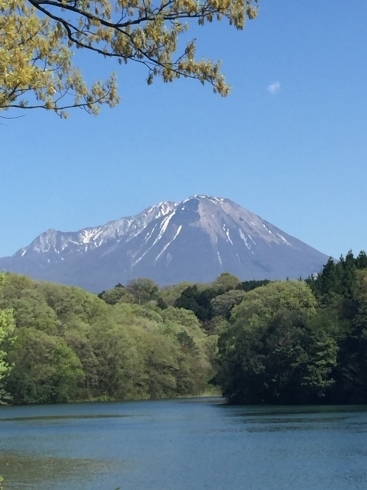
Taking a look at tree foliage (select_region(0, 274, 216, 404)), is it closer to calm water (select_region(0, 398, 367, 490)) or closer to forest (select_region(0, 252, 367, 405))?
forest (select_region(0, 252, 367, 405))

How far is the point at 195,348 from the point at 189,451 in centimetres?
5517

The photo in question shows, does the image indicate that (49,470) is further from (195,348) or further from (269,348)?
(195,348)

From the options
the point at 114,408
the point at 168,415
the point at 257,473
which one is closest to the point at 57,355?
the point at 114,408

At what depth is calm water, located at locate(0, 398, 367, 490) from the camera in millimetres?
25469

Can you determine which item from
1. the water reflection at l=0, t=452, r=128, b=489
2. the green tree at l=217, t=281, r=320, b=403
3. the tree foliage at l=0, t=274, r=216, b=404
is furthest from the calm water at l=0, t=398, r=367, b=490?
the tree foliage at l=0, t=274, r=216, b=404

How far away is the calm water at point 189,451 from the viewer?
25469mm

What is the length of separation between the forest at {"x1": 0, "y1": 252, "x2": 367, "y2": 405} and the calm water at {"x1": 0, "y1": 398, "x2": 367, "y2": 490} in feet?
22.9

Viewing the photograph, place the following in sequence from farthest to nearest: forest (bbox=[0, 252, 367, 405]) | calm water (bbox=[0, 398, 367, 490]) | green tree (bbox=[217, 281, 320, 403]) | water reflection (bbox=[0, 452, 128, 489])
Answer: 1. green tree (bbox=[217, 281, 320, 403])
2. forest (bbox=[0, 252, 367, 405])
3. water reflection (bbox=[0, 452, 128, 489])
4. calm water (bbox=[0, 398, 367, 490])

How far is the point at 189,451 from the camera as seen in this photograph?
109 feet

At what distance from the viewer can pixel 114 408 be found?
65.9 m

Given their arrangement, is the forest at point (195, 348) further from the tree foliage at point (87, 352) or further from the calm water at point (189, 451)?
the calm water at point (189, 451)

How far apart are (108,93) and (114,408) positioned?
5738 cm

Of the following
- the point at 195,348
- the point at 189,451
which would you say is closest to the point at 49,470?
the point at 189,451

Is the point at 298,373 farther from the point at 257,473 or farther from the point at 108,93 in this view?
the point at 108,93
